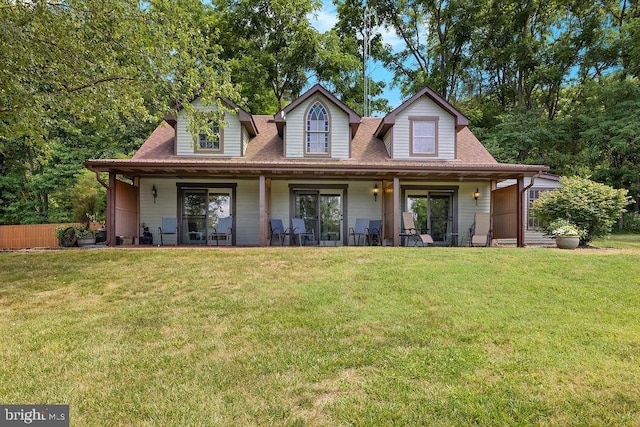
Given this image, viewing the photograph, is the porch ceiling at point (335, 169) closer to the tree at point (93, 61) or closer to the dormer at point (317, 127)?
the tree at point (93, 61)

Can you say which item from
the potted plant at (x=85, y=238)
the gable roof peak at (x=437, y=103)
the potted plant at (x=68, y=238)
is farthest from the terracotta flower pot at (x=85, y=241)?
the gable roof peak at (x=437, y=103)

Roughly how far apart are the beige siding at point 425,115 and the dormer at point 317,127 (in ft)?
4.98

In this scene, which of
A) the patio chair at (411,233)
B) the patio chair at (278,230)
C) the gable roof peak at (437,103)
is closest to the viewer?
the patio chair at (411,233)

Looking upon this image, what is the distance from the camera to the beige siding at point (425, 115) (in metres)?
12.6

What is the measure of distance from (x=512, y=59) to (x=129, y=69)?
22.0 metres

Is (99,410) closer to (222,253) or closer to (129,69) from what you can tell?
(222,253)

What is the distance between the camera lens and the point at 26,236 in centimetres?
1609

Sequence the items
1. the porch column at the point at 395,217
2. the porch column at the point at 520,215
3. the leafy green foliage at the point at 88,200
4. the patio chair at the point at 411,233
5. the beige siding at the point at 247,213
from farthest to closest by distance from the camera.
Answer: the leafy green foliage at the point at 88,200 → the beige siding at the point at 247,213 → the patio chair at the point at 411,233 → the porch column at the point at 520,215 → the porch column at the point at 395,217

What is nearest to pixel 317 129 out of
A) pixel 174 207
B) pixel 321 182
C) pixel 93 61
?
pixel 321 182

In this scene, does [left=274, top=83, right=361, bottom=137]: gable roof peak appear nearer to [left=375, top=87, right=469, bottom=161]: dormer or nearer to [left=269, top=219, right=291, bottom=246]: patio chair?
[left=375, top=87, right=469, bottom=161]: dormer

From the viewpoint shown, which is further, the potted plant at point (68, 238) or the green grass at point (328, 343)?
the potted plant at point (68, 238)

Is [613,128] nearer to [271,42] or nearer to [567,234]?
[567,234]

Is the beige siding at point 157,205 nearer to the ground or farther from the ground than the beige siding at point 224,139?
nearer to the ground

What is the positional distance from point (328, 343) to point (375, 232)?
344 inches
